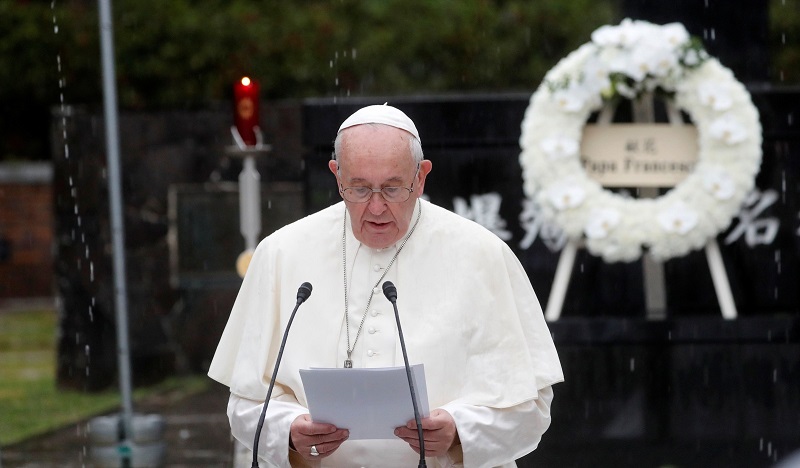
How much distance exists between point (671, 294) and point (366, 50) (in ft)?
27.6

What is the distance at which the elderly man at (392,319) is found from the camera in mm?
3508

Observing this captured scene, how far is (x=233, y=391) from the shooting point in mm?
3684

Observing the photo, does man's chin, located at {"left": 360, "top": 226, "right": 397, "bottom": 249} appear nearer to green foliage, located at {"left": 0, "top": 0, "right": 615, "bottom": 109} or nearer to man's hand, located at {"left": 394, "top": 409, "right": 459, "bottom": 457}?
man's hand, located at {"left": 394, "top": 409, "right": 459, "bottom": 457}

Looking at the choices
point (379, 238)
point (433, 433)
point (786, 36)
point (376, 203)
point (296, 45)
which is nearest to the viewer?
point (433, 433)

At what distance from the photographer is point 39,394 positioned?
11773 millimetres

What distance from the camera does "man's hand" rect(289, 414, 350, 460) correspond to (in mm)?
3402

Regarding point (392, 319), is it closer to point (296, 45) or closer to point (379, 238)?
point (379, 238)

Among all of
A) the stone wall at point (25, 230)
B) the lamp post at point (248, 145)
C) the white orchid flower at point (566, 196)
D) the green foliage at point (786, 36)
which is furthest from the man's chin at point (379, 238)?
the green foliage at point (786, 36)

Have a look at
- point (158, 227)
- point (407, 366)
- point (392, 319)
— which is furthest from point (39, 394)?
point (407, 366)

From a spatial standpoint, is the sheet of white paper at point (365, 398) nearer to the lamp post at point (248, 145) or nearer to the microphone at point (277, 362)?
the microphone at point (277, 362)

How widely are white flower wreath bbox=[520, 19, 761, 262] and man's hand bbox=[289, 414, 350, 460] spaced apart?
4325 mm

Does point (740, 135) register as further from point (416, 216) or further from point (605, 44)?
point (416, 216)

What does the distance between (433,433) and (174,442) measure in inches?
238

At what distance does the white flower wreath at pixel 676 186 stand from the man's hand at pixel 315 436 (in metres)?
4.32
